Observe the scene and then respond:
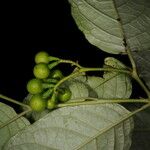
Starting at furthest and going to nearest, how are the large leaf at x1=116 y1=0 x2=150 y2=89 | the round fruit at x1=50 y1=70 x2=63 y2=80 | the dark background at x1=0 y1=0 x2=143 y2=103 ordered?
the dark background at x1=0 y1=0 x2=143 y2=103 < the round fruit at x1=50 y1=70 x2=63 y2=80 < the large leaf at x1=116 y1=0 x2=150 y2=89

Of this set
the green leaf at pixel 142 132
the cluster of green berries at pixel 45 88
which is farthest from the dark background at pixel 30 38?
the cluster of green berries at pixel 45 88

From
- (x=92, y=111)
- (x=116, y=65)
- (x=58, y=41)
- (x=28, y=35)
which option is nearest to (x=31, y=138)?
(x=92, y=111)

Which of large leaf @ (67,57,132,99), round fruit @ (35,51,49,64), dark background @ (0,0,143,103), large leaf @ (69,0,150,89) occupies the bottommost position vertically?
dark background @ (0,0,143,103)

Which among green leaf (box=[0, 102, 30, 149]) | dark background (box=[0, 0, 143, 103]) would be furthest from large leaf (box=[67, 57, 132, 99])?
dark background (box=[0, 0, 143, 103])

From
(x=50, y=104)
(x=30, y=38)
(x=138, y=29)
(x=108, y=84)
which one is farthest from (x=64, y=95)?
(x=30, y=38)

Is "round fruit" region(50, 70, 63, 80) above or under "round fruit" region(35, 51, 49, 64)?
under

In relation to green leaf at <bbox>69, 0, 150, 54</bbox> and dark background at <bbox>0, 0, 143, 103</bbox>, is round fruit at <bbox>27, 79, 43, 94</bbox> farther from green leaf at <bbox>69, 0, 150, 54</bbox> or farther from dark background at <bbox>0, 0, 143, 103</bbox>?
dark background at <bbox>0, 0, 143, 103</bbox>

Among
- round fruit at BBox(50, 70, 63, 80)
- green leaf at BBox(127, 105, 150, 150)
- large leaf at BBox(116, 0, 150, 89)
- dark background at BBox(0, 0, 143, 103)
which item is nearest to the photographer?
large leaf at BBox(116, 0, 150, 89)
